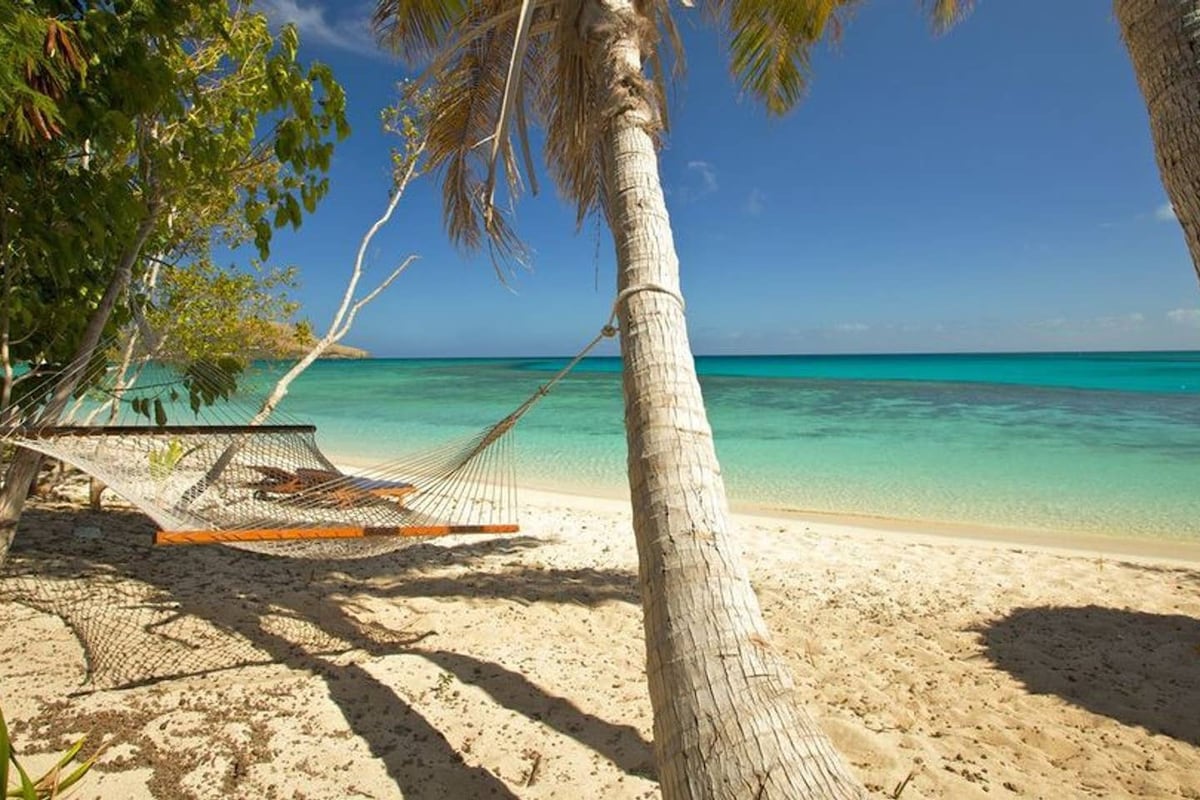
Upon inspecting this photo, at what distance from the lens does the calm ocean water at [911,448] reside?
6.16 m

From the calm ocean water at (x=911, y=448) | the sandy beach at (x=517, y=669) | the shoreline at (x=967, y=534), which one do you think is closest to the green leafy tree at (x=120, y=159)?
the sandy beach at (x=517, y=669)

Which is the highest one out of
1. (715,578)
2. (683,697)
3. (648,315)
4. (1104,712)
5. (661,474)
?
(648,315)

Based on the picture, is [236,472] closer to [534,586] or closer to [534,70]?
[534,586]

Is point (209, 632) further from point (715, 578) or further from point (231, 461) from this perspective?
point (715, 578)

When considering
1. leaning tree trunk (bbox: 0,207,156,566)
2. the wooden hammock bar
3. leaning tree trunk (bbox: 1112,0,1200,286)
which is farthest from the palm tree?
the wooden hammock bar

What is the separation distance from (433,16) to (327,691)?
10.5 feet

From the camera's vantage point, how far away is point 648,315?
4.81 feet

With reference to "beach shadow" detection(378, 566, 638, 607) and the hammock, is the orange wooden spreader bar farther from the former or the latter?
"beach shadow" detection(378, 566, 638, 607)

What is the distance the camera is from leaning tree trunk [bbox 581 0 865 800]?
98cm

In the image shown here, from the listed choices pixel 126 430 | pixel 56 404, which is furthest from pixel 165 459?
pixel 56 404

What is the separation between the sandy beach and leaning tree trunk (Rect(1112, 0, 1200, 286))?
1.47 m

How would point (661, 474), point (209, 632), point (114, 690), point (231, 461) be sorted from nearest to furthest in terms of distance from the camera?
point (661, 474), point (114, 690), point (209, 632), point (231, 461)

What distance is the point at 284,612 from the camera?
2.75 m

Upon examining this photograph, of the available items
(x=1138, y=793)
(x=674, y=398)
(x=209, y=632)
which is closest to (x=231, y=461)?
(x=209, y=632)
